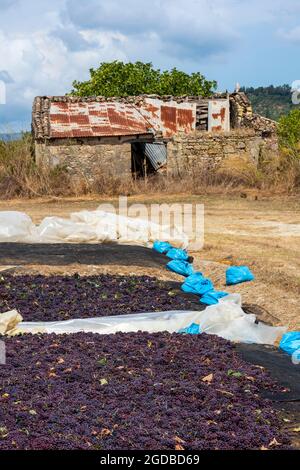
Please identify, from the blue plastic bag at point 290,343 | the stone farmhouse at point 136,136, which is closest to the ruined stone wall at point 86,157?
the stone farmhouse at point 136,136

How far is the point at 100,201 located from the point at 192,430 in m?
15.4

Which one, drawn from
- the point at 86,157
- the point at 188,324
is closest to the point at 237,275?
the point at 188,324

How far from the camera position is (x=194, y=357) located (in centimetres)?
616

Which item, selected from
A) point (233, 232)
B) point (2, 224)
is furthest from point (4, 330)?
point (233, 232)

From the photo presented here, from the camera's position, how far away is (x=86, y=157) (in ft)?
77.6

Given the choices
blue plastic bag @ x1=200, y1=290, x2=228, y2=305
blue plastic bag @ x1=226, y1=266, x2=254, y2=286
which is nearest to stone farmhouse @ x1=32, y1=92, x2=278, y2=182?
blue plastic bag @ x1=226, y1=266, x2=254, y2=286

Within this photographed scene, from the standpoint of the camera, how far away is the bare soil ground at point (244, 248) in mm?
10016

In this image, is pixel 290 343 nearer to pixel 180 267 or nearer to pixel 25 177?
pixel 180 267

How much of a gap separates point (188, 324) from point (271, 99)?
275ft

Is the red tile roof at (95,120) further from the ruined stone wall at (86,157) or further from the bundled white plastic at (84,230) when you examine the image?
the bundled white plastic at (84,230)

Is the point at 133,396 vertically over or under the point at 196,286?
over

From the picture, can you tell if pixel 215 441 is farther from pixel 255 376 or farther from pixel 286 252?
pixel 286 252

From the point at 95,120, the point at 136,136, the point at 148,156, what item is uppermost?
the point at 95,120

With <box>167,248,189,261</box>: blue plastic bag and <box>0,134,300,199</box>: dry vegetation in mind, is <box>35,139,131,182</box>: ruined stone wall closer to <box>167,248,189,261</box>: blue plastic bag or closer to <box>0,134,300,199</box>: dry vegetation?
<box>0,134,300,199</box>: dry vegetation
